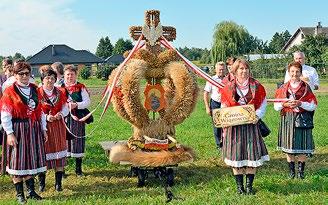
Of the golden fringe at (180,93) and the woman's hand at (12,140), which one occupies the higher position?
the golden fringe at (180,93)

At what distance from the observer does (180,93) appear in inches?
246

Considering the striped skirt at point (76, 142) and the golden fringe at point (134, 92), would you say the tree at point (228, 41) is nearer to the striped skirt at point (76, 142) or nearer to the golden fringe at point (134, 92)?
the striped skirt at point (76, 142)

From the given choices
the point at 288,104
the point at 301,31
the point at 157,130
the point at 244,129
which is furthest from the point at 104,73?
the point at 244,129

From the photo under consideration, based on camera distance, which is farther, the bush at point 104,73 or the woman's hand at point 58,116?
the bush at point 104,73

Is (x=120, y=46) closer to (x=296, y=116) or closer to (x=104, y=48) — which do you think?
(x=104, y=48)

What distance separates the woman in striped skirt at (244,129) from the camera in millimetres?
6113

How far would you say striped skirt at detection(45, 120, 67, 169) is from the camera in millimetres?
6652

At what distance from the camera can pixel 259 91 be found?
621 centimetres

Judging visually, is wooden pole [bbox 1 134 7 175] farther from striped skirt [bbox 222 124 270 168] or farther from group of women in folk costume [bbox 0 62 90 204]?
striped skirt [bbox 222 124 270 168]

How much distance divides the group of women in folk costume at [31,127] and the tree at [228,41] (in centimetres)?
4628

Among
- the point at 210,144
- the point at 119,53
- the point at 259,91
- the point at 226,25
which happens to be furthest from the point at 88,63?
the point at 259,91

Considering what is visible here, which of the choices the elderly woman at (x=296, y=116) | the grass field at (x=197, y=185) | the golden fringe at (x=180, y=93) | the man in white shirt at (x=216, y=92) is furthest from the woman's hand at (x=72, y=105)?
the elderly woman at (x=296, y=116)

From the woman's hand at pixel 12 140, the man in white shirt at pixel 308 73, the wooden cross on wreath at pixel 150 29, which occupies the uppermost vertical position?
the wooden cross on wreath at pixel 150 29

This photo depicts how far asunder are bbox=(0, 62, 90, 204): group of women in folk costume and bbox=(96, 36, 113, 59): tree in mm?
89094
